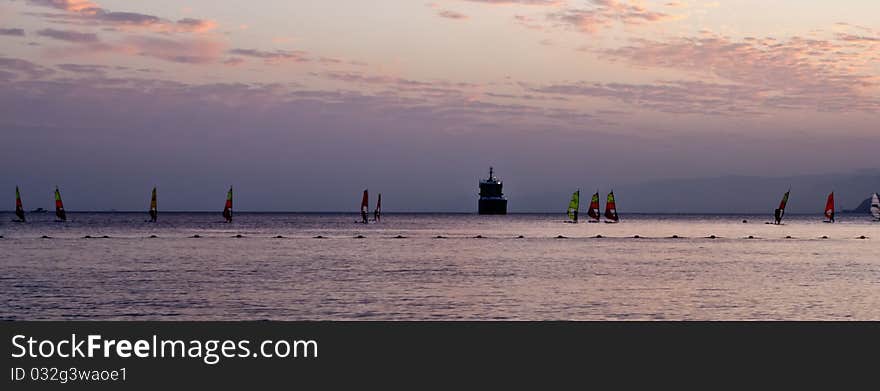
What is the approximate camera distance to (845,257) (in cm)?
10175

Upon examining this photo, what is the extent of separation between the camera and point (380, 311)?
45.5 m

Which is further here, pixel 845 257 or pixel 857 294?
pixel 845 257

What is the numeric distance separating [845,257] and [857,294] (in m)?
47.8
